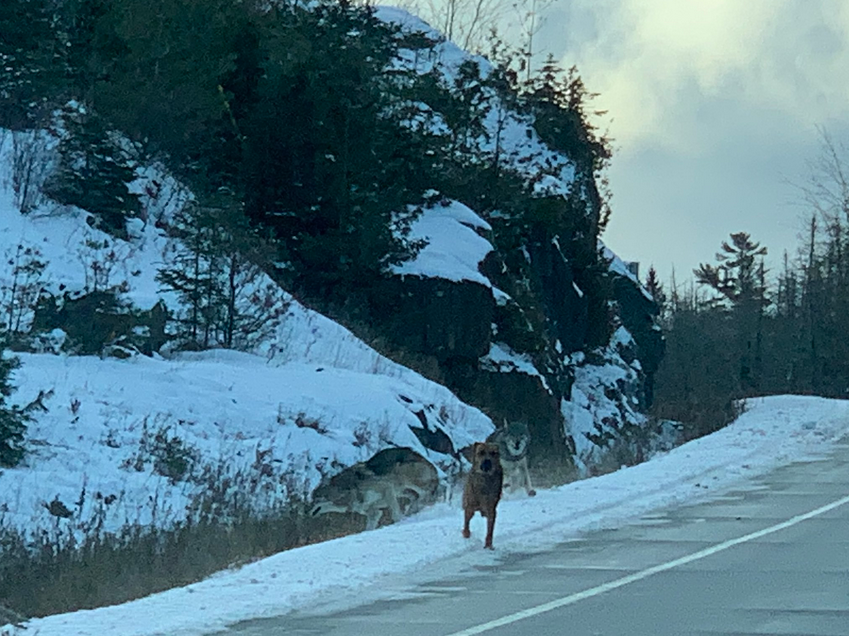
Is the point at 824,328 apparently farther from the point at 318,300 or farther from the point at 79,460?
the point at 79,460

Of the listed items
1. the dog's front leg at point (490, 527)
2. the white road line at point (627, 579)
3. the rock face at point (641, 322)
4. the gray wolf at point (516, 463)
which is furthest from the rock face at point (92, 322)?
the rock face at point (641, 322)

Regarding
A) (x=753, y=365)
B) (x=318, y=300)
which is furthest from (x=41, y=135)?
(x=753, y=365)

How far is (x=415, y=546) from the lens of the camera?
40.5 ft

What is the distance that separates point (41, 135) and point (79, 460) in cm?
1214

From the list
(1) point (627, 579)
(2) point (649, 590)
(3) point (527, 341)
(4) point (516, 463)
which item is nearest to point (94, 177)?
(4) point (516, 463)

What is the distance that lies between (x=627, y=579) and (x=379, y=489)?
6.32 meters

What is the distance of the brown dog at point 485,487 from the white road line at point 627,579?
1635 mm

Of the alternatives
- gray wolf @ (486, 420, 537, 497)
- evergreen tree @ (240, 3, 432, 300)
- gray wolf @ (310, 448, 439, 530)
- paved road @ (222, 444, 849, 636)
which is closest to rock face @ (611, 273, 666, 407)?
evergreen tree @ (240, 3, 432, 300)

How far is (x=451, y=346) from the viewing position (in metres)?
32.5

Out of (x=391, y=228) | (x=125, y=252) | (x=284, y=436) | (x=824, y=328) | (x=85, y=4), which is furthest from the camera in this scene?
(x=824, y=328)

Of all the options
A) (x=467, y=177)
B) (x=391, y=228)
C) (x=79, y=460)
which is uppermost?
(x=467, y=177)

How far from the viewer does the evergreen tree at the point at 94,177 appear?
25.3 metres

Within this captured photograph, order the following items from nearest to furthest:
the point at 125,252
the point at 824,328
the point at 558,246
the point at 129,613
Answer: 1. the point at 129,613
2. the point at 125,252
3. the point at 558,246
4. the point at 824,328

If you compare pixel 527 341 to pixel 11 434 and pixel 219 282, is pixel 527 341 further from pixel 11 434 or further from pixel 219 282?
pixel 11 434
